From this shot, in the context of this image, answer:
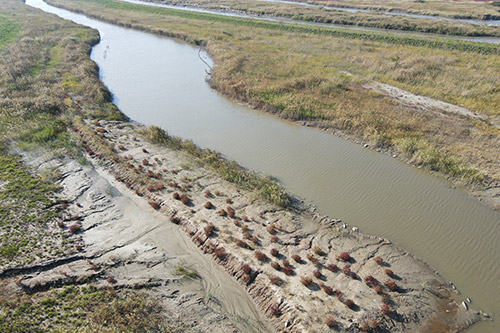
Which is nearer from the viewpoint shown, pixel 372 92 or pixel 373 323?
pixel 373 323

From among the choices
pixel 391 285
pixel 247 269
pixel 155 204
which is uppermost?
pixel 391 285

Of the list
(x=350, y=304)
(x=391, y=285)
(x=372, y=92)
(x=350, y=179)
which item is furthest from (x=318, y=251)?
(x=372, y=92)

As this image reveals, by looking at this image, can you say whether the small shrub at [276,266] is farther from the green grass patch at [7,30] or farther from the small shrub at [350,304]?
the green grass patch at [7,30]

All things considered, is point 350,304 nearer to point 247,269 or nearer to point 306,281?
point 306,281

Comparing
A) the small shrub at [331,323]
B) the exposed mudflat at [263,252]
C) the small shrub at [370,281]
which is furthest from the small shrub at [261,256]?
the small shrub at [370,281]

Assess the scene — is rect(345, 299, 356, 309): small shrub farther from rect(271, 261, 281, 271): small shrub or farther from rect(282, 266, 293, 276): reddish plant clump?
rect(271, 261, 281, 271): small shrub

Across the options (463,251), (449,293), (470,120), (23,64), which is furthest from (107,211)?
(23,64)

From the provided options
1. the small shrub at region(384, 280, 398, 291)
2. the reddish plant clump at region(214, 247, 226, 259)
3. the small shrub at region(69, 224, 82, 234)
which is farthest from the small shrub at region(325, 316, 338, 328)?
the small shrub at region(69, 224, 82, 234)
